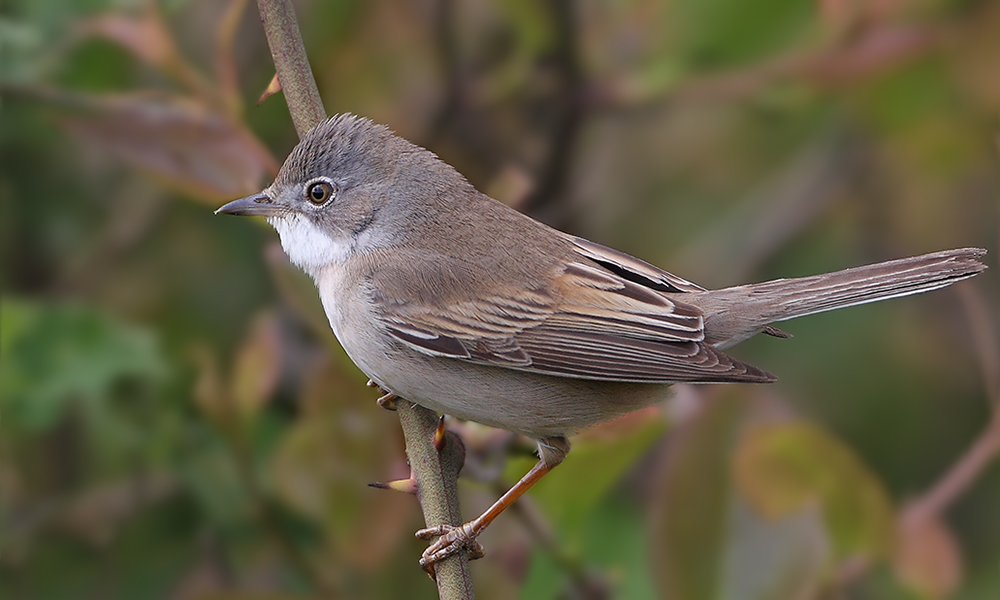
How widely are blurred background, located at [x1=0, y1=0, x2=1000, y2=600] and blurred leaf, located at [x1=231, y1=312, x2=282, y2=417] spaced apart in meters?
0.01

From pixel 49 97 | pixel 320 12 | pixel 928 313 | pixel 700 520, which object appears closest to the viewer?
pixel 700 520

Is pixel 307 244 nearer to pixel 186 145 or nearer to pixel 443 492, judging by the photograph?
pixel 186 145

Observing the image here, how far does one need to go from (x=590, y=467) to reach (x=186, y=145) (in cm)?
159

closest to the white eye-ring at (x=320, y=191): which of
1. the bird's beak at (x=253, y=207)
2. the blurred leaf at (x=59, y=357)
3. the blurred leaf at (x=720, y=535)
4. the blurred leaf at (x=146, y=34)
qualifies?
the bird's beak at (x=253, y=207)

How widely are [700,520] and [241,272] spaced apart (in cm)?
265

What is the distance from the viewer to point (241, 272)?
17.7 feet

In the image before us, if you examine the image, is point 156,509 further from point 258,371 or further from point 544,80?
point 544,80

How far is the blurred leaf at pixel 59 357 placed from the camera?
424cm

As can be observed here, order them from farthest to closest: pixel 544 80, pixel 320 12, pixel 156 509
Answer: pixel 544 80
pixel 320 12
pixel 156 509

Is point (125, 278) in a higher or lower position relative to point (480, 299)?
higher

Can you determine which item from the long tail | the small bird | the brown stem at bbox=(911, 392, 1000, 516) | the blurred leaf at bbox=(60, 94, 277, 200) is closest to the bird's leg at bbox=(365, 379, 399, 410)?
the small bird

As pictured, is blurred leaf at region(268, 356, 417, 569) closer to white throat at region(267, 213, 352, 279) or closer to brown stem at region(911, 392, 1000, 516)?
white throat at region(267, 213, 352, 279)

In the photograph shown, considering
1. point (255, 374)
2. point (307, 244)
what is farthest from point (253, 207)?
point (255, 374)

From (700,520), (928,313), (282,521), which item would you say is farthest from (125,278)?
(928,313)
